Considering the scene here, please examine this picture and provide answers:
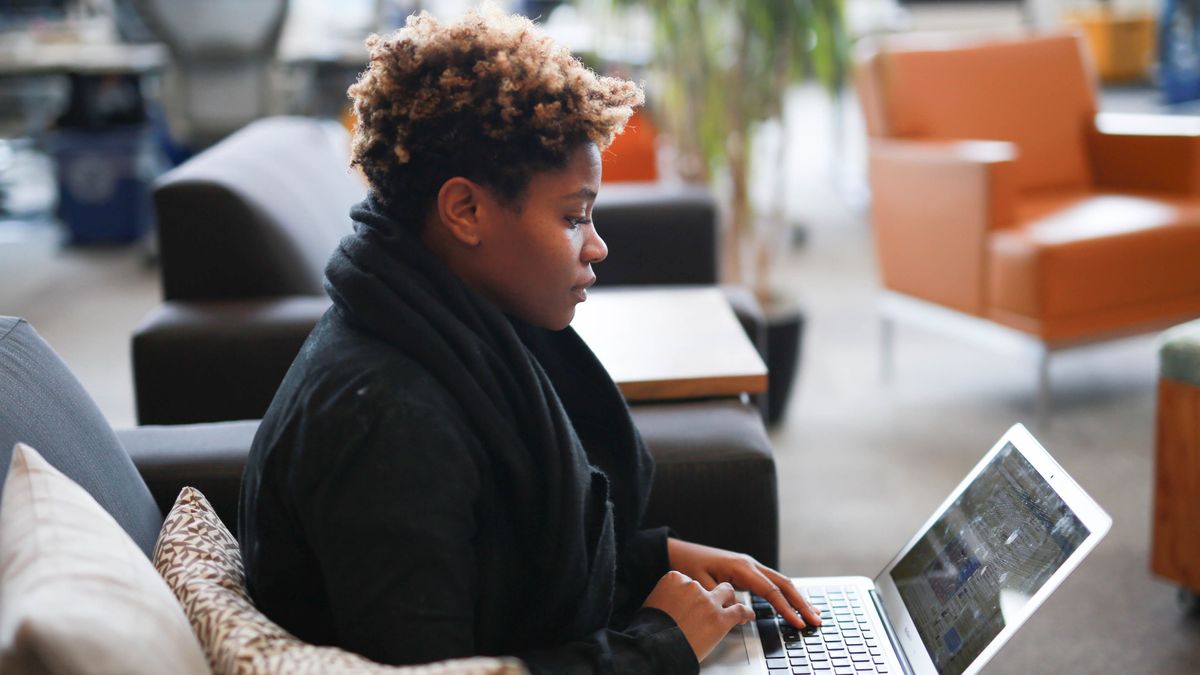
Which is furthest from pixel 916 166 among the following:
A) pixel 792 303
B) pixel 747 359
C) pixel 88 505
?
pixel 88 505

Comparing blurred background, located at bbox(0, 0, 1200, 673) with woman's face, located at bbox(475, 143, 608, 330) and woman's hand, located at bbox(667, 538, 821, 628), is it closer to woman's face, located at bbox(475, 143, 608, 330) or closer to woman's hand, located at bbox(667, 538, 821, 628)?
woman's hand, located at bbox(667, 538, 821, 628)

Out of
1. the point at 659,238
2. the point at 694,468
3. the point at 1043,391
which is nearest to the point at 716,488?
the point at 694,468

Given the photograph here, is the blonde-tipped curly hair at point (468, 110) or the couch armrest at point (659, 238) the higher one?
the blonde-tipped curly hair at point (468, 110)

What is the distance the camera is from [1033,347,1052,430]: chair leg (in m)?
3.06

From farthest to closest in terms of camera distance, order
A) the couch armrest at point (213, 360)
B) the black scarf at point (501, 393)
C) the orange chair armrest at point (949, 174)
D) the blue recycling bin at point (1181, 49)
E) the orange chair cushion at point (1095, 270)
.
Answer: the blue recycling bin at point (1181, 49) < the orange chair armrest at point (949, 174) < the orange chair cushion at point (1095, 270) < the couch armrest at point (213, 360) < the black scarf at point (501, 393)

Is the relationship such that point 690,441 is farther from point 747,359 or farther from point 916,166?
point 916,166

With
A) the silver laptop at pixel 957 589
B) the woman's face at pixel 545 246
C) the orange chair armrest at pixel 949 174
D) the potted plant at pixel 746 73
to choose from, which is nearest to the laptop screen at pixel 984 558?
the silver laptop at pixel 957 589

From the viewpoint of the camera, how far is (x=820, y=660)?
122 centimetres

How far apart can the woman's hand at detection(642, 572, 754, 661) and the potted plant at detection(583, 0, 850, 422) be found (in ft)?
6.40

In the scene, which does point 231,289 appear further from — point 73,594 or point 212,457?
point 73,594

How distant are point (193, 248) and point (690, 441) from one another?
3.12 ft

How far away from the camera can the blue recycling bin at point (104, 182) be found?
5.43m

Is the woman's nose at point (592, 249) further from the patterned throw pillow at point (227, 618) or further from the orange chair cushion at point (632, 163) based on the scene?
the orange chair cushion at point (632, 163)

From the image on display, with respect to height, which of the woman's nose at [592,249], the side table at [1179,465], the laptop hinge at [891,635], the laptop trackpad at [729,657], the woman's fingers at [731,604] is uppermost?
the woman's nose at [592,249]
